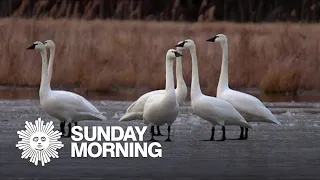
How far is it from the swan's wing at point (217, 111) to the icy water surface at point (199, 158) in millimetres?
276

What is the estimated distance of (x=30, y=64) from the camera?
22312 mm

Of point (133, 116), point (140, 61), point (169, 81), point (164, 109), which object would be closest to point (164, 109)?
point (164, 109)

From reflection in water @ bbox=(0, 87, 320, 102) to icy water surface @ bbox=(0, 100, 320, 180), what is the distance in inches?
161

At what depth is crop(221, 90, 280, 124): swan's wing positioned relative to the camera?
13.9 meters

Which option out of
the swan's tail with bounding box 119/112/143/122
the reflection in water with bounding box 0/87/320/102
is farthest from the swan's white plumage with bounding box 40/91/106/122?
the reflection in water with bounding box 0/87/320/102

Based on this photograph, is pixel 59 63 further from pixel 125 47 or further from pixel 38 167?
pixel 38 167

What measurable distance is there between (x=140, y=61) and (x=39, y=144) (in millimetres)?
10931

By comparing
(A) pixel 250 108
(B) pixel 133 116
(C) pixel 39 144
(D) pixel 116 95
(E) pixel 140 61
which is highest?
(E) pixel 140 61

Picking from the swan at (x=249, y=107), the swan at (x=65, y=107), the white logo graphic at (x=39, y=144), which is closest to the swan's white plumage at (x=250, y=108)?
the swan at (x=249, y=107)

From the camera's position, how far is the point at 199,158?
37.4 feet

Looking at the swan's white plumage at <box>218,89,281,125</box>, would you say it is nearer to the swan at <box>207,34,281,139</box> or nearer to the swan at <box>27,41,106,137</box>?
the swan at <box>207,34,281,139</box>

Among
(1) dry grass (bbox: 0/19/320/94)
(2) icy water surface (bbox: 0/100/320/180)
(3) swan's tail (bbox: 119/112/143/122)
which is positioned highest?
(1) dry grass (bbox: 0/19/320/94)

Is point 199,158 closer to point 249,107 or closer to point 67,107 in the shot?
point 249,107

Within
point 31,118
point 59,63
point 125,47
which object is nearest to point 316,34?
point 125,47
